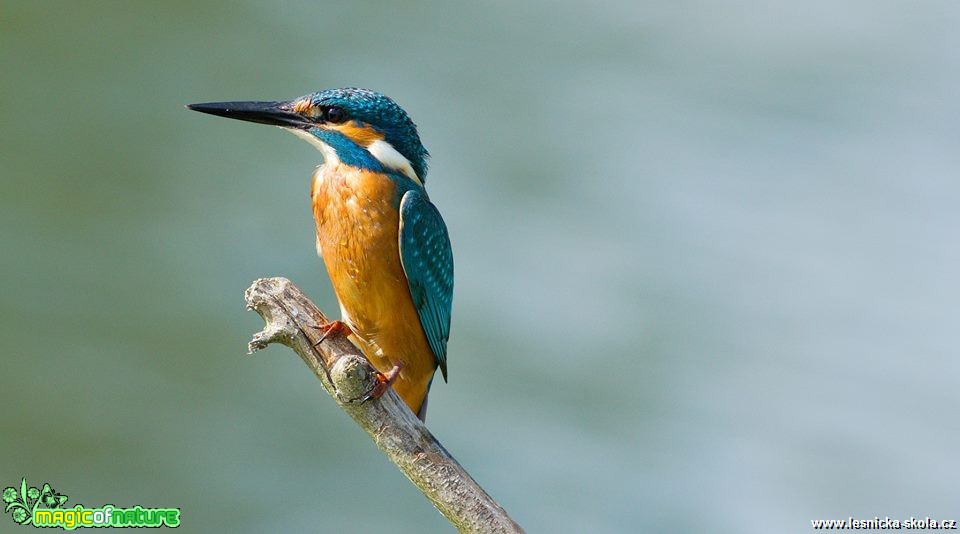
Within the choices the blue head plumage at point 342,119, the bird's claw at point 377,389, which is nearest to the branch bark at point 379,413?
the bird's claw at point 377,389

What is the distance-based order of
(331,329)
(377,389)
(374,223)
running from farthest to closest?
(374,223) → (331,329) → (377,389)

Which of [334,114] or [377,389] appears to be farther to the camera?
[334,114]

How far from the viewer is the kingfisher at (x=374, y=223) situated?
3.02 meters

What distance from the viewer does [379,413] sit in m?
2.67

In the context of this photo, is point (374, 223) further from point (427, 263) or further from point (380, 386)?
point (380, 386)

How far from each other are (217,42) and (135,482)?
2.61 meters

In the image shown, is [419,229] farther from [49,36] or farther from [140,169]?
[49,36]

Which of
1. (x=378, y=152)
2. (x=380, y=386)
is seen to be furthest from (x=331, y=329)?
(x=378, y=152)

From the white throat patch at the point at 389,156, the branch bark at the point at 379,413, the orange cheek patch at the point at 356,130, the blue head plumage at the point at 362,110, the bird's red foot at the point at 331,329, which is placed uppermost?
the blue head plumage at the point at 362,110

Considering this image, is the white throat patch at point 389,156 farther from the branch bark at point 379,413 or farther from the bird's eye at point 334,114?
the branch bark at point 379,413

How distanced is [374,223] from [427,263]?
174 mm

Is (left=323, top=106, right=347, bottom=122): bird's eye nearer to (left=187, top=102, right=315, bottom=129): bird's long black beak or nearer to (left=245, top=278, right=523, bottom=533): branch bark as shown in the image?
(left=187, top=102, right=315, bottom=129): bird's long black beak

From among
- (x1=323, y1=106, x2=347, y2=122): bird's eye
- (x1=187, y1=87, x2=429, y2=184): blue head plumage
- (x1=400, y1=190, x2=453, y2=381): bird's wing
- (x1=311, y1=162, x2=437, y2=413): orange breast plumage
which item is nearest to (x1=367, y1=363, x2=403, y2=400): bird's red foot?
(x1=311, y1=162, x2=437, y2=413): orange breast plumage

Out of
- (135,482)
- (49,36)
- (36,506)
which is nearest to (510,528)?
(36,506)
